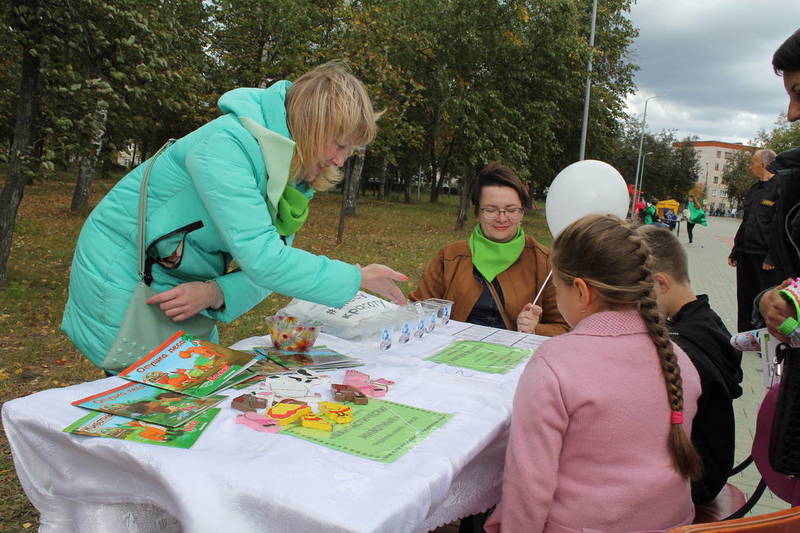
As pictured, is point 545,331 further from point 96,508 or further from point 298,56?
point 298,56

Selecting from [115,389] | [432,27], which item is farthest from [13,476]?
[432,27]

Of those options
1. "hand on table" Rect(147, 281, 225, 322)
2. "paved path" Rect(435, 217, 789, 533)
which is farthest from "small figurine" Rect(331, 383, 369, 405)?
"paved path" Rect(435, 217, 789, 533)

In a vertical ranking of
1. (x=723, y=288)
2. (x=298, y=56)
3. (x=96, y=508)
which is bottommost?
(x=723, y=288)

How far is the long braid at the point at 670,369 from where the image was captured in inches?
63.1

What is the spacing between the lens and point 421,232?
18.0 m

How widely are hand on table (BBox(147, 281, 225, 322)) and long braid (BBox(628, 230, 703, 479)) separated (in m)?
1.35

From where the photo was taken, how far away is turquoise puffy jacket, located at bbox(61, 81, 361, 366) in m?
1.84

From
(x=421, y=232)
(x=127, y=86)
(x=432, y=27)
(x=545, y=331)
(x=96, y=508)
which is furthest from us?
(x=421, y=232)

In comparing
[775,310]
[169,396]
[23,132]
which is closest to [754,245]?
[775,310]

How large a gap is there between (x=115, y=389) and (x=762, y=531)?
1.59 metres

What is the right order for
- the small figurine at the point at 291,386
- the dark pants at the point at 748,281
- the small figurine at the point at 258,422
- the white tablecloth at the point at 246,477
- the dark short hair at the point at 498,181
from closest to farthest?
1. the white tablecloth at the point at 246,477
2. the small figurine at the point at 258,422
3. the small figurine at the point at 291,386
4. the dark short hair at the point at 498,181
5. the dark pants at the point at 748,281

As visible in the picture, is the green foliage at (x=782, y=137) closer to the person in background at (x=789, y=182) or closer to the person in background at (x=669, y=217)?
the person in background at (x=669, y=217)

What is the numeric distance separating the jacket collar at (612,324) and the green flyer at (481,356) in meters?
0.63

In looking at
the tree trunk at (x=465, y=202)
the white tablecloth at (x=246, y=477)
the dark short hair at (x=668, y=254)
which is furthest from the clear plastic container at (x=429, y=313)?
the tree trunk at (x=465, y=202)
